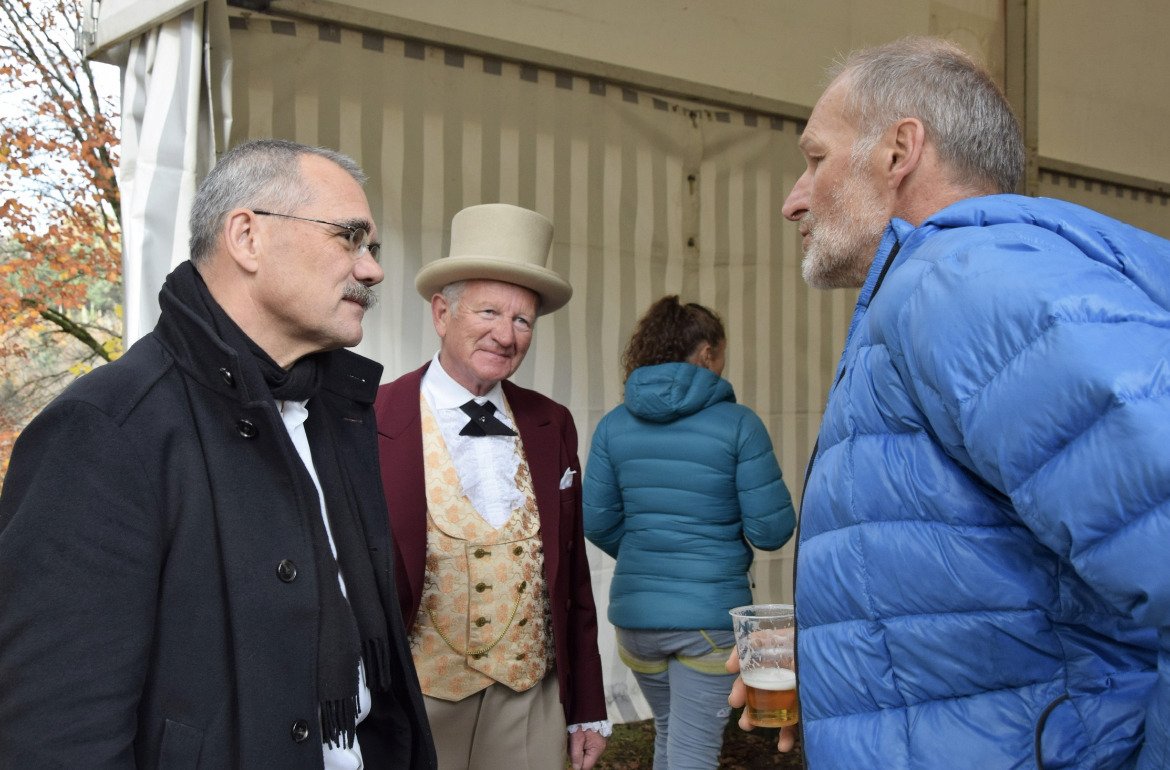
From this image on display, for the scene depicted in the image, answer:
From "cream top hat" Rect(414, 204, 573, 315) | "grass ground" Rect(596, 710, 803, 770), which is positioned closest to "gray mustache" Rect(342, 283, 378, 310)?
"cream top hat" Rect(414, 204, 573, 315)

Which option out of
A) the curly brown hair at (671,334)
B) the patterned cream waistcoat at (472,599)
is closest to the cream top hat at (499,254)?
the patterned cream waistcoat at (472,599)

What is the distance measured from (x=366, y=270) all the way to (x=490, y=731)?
4.40 ft

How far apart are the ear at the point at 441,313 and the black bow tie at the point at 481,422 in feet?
0.80

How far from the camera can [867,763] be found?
118cm

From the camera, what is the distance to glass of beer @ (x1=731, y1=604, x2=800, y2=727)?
173cm

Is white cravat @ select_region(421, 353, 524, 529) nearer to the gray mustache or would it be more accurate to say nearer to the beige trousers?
the beige trousers

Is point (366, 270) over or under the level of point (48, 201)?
under

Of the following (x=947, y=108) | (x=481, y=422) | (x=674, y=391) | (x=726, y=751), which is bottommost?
(x=726, y=751)

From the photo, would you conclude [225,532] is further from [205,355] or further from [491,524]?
[491,524]

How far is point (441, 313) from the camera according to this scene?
285cm

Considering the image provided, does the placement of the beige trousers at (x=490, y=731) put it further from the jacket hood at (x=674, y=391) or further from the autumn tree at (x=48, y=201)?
the autumn tree at (x=48, y=201)

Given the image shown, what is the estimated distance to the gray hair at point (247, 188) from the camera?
165 centimetres

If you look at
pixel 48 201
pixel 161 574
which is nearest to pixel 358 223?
pixel 161 574

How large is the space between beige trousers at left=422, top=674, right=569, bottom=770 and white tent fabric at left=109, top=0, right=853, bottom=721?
5.72 feet
